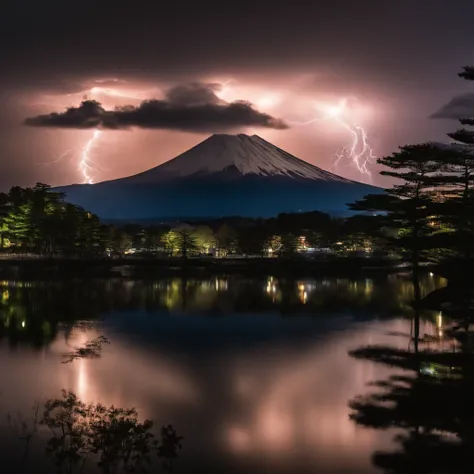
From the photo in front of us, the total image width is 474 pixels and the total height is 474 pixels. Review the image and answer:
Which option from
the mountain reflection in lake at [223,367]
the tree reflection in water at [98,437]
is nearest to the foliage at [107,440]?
the tree reflection in water at [98,437]

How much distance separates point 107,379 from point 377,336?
10.8m

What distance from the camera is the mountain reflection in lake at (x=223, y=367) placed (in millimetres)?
10258

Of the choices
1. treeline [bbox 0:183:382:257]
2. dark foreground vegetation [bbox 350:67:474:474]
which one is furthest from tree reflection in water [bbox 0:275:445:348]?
treeline [bbox 0:183:382:257]

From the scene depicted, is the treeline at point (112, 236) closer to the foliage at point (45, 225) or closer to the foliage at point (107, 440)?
the foliage at point (45, 225)

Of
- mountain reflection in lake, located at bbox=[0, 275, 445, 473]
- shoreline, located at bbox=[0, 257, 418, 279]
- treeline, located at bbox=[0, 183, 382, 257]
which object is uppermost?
treeline, located at bbox=[0, 183, 382, 257]

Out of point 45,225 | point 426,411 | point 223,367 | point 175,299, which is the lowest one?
point 223,367

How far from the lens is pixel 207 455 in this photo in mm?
9852

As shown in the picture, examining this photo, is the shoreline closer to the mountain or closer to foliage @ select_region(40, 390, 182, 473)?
foliage @ select_region(40, 390, 182, 473)

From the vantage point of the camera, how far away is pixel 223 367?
16609 millimetres

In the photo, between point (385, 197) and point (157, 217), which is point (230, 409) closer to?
point (385, 197)

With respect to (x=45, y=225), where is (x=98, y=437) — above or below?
below

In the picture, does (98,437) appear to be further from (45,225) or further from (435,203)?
(45,225)

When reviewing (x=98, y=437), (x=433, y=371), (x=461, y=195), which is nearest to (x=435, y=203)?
(x=461, y=195)

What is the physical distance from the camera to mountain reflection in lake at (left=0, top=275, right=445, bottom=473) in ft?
33.7
